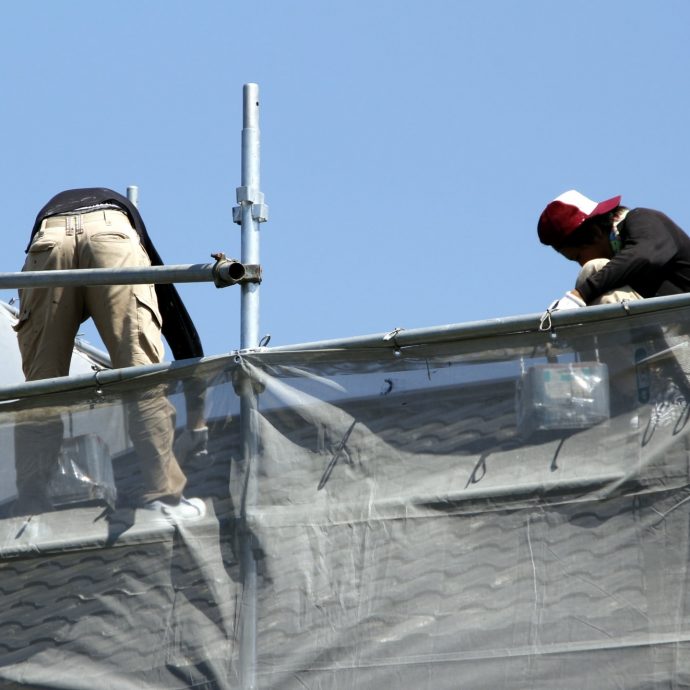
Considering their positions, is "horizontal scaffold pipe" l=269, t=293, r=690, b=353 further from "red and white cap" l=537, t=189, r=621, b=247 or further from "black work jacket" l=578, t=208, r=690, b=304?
"red and white cap" l=537, t=189, r=621, b=247

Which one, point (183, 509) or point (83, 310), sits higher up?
point (83, 310)

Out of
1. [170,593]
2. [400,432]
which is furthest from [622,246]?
[170,593]

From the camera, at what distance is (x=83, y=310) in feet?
21.2

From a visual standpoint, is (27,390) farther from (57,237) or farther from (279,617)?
(279,617)

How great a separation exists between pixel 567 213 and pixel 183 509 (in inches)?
72.7

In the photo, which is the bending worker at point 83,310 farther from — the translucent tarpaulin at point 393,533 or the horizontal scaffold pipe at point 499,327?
the horizontal scaffold pipe at point 499,327

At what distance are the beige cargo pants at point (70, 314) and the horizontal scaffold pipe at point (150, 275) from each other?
31 cm

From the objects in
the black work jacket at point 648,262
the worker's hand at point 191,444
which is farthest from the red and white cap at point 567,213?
the worker's hand at point 191,444

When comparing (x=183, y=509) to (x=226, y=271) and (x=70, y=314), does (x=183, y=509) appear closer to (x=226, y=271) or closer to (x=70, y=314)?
(x=226, y=271)

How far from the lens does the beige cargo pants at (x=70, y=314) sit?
18.8ft

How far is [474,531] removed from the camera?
5.02 m

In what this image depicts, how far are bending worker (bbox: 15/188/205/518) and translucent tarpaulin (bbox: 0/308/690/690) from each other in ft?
0.53

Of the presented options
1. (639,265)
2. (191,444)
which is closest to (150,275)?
(191,444)

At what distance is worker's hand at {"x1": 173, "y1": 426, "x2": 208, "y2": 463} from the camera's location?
18.0 ft
